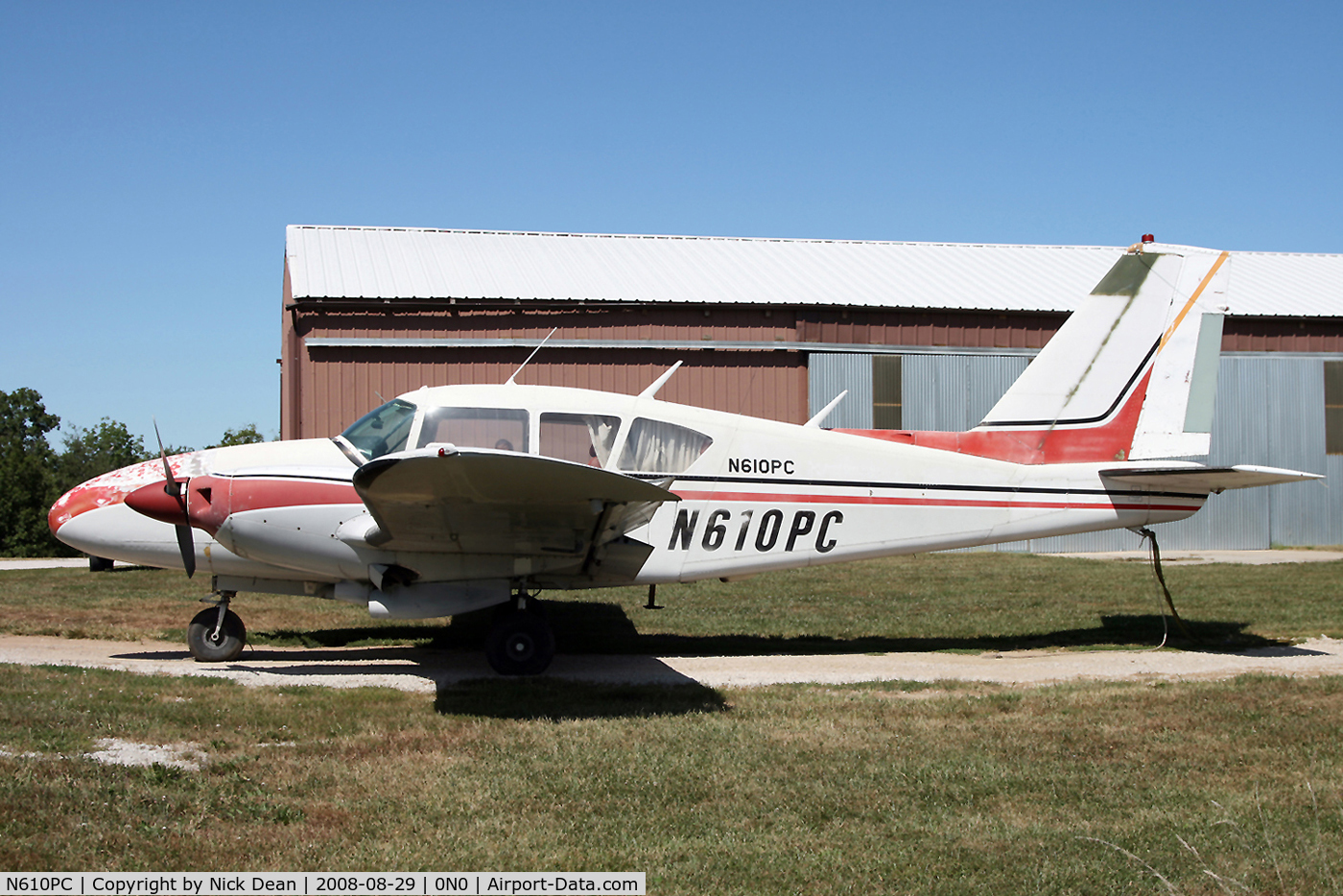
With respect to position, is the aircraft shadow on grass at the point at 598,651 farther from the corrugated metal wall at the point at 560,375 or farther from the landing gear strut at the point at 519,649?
the corrugated metal wall at the point at 560,375

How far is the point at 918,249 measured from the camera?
27.1 m

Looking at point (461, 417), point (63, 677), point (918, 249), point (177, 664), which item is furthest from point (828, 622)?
point (918, 249)

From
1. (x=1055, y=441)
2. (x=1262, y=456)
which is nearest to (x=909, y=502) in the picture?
(x=1055, y=441)

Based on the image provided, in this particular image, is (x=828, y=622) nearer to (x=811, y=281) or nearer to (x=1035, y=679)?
(x=1035, y=679)

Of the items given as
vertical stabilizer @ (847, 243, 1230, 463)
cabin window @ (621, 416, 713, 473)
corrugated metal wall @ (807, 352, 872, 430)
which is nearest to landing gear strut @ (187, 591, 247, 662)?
cabin window @ (621, 416, 713, 473)

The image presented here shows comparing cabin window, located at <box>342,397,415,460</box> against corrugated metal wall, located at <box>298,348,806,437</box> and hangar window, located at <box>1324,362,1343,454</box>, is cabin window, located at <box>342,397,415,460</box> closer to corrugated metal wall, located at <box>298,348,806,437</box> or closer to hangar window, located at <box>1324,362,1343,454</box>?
corrugated metal wall, located at <box>298,348,806,437</box>

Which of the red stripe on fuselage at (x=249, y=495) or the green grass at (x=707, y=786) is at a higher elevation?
the red stripe on fuselage at (x=249, y=495)

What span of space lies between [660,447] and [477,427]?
1654mm

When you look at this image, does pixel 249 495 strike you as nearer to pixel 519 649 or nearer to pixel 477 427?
pixel 477 427

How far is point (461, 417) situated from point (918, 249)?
20.7 metres

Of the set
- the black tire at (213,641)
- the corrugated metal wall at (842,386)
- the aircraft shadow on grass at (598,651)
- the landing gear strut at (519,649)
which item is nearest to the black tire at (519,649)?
the landing gear strut at (519,649)

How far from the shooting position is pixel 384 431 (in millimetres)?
8906

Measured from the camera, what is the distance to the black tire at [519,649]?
8828mm
